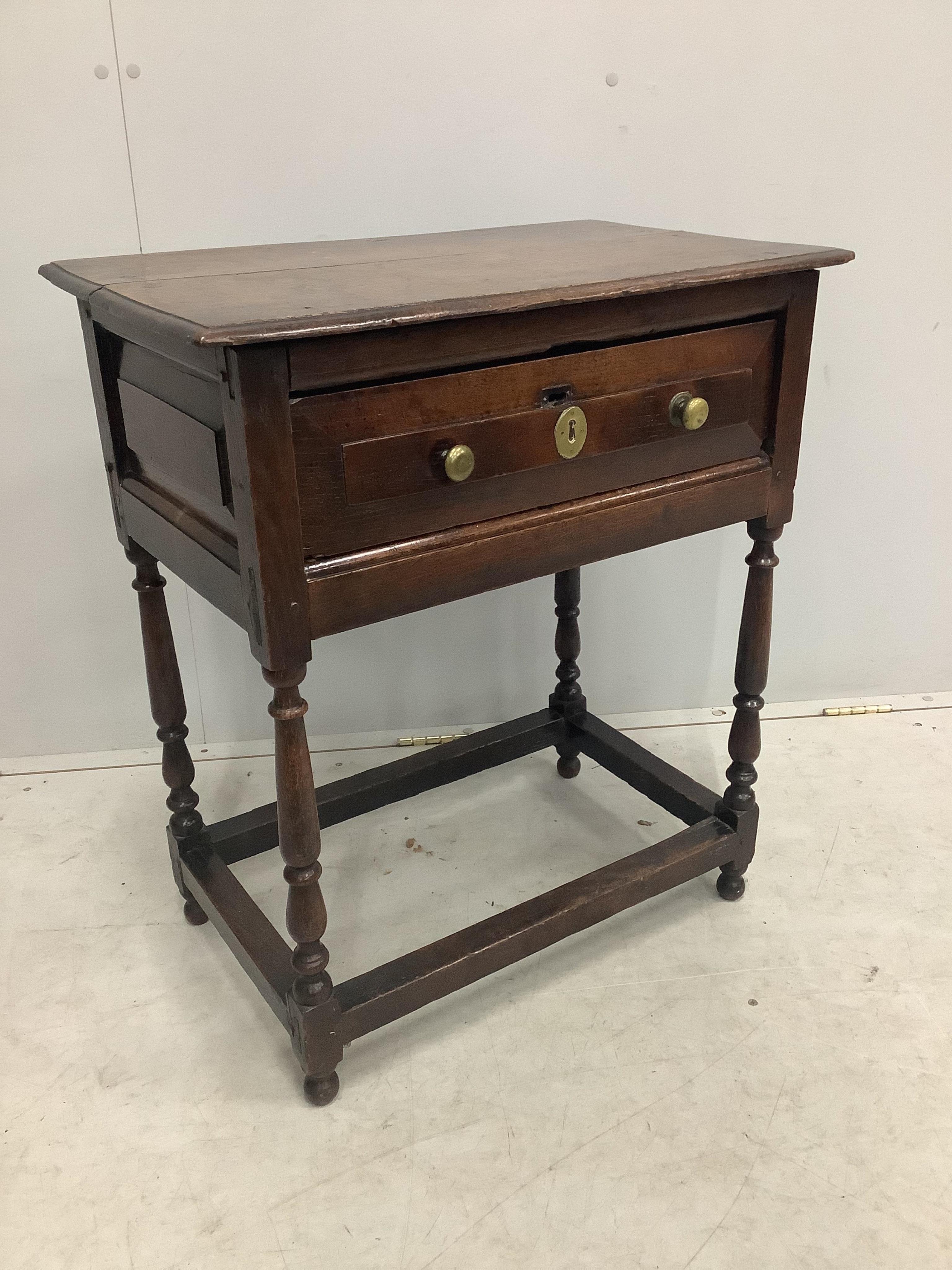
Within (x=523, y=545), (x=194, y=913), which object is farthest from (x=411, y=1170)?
(x=523, y=545)

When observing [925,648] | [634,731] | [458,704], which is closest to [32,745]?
[458,704]

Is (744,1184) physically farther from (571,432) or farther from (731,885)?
(571,432)

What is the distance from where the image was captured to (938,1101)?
5.53 feet

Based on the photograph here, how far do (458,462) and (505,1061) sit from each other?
1003 millimetres

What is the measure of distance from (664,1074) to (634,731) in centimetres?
114

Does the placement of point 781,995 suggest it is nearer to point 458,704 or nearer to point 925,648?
→ point 458,704

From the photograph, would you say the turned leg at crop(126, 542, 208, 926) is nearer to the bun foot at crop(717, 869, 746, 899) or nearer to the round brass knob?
the round brass knob

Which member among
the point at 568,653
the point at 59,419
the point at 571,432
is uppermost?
the point at 571,432

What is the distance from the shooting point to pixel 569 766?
2.54 metres

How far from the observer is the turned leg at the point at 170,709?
1.88 metres

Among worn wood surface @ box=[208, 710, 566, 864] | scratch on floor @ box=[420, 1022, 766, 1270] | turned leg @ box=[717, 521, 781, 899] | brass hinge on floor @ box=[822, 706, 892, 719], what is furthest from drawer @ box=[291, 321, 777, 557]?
brass hinge on floor @ box=[822, 706, 892, 719]

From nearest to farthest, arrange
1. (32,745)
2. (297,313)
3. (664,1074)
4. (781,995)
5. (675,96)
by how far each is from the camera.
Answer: (297,313), (664,1074), (781,995), (675,96), (32,745)

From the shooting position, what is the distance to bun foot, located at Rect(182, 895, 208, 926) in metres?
2.09

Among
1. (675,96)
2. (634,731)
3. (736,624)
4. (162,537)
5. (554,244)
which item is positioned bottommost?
(634,731)
